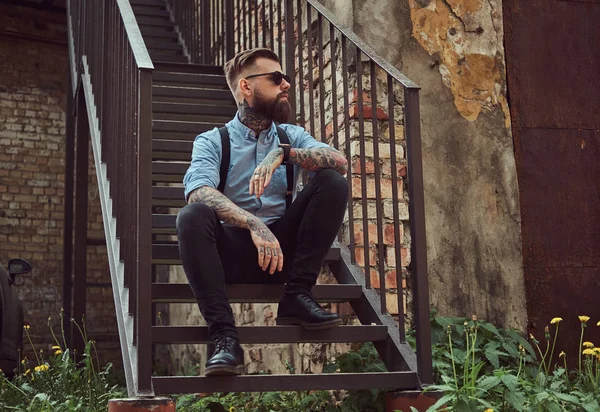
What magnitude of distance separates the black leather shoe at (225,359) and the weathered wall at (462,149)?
1443 mm

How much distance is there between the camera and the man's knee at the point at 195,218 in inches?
114

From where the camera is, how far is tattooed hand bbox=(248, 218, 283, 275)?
9.68ft

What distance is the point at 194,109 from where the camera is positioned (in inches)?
195

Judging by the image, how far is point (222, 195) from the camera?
3023mm

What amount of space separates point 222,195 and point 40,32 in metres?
7.20

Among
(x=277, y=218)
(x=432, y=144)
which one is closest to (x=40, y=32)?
(x=432, y=144)

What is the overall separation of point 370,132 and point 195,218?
1.41 m

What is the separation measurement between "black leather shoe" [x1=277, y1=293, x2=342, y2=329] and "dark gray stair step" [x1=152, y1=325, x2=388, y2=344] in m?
0.05

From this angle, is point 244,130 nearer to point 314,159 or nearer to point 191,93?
point 314,159

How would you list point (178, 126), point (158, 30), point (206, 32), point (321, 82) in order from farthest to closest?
point (158, 30) < point (206, 32) < point (178, 126) < point (321, 82)

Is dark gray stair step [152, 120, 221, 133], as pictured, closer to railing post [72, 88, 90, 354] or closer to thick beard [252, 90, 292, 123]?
thick beard [252, 90, 292, 123]

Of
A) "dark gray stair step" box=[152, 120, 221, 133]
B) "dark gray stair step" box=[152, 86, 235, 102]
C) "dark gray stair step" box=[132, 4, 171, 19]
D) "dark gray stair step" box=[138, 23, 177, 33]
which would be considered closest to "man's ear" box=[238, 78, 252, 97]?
"dark gray stair step" box=[152, 120, 221, 133]

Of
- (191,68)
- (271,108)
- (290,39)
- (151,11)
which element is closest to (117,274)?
(271,108)

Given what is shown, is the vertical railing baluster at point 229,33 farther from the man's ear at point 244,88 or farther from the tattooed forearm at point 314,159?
the tattooed forearm at point 314,159
